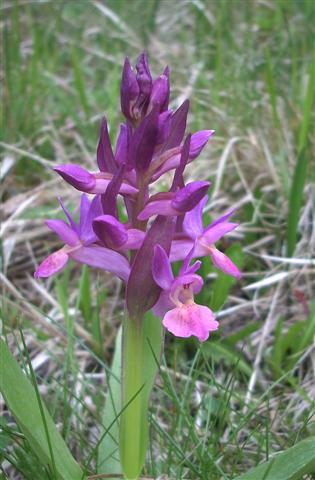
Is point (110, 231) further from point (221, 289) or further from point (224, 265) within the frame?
point (221, 289)

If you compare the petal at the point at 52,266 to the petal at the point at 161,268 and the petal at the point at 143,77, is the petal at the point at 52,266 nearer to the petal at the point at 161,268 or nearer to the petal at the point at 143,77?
the petal at the point at 161,268

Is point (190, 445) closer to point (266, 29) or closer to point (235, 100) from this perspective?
point (235, 100)

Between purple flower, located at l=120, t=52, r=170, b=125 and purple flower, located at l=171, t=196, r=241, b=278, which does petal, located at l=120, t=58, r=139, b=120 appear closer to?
purple flower, located at l=120, t=52, r=170, b=125

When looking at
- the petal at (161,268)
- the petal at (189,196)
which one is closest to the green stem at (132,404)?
the petal at (161,268)

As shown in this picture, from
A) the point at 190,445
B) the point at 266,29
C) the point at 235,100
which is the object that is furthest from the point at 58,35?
the point at 190,445

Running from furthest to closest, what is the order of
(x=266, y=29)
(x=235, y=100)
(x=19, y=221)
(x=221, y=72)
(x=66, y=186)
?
(x=266, y=29) < (x=221, y=72) < (x=235, y=100) < (x=66, y=186) < (x=19, y=221)

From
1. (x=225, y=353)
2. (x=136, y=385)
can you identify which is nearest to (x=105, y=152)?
(x=136, y=385)
